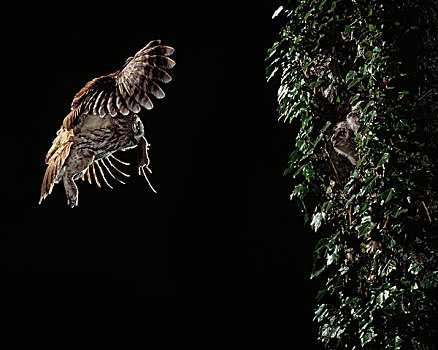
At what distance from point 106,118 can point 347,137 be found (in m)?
0.83

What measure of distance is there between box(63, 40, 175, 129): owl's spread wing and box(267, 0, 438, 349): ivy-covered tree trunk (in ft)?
1.46

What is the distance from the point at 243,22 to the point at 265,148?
2.24 ft

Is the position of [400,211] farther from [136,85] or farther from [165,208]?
[165,208]

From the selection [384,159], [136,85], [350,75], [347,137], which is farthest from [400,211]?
[136,85]

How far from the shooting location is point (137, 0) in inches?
105

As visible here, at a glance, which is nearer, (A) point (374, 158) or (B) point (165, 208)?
(A) point (374, 158)

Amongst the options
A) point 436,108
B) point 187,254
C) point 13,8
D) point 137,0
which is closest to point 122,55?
point 137,0

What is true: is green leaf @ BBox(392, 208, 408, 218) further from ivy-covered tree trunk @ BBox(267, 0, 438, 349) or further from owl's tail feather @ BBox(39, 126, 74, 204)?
owl's tail feather @ BBox(39, 126, 74, 204)

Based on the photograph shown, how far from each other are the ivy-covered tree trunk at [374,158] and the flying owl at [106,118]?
482mm

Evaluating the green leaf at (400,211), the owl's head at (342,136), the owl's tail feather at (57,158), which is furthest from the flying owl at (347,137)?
the owl's tail feather at (57,158)

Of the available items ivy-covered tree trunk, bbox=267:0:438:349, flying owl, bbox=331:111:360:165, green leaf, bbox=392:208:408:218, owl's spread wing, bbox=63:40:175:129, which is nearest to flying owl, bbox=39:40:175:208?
owl's spread wing, bbox=63:40:175:129

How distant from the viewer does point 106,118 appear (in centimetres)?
187

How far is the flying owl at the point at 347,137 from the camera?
1698 millimetres

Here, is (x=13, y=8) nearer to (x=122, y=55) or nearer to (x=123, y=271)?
(x=122, y=55)
